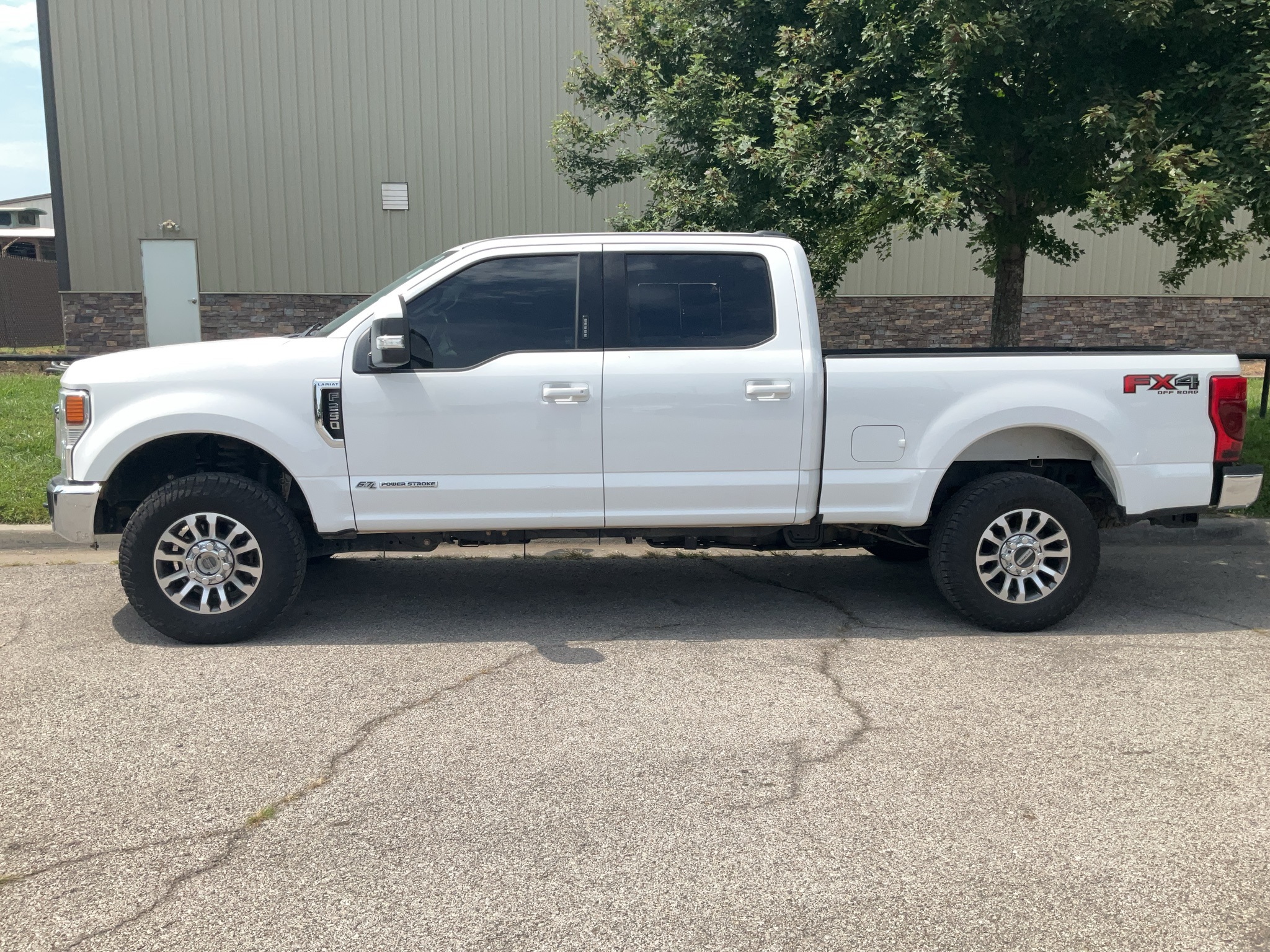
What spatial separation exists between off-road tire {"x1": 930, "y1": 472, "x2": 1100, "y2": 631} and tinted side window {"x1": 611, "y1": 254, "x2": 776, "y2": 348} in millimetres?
1438

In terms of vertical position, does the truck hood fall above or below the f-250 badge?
above

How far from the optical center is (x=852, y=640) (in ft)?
A: 18.2

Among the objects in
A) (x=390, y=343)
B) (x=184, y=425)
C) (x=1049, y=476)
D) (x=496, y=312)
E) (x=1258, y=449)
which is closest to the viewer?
(x=390, y=343)

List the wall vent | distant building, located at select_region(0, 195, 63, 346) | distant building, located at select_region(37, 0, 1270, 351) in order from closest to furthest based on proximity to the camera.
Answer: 1. distant building, located at select_region(37, 0, 1270, 351)
2. the wall vent
3. distant building, located at select_region(0, 195, 63, 346)

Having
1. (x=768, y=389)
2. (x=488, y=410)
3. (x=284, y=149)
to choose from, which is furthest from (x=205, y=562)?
(x=284, y=149)

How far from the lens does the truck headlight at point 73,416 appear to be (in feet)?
17.2

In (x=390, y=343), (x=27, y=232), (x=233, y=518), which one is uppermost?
(x=27, y=232)

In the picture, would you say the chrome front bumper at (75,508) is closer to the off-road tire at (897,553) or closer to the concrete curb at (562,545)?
the concrete curb at (562,545)

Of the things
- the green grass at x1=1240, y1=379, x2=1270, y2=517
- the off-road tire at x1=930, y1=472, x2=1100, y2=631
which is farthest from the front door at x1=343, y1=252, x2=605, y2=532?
the green grass at x1=1240, y1=379, x2=1270, y2=517

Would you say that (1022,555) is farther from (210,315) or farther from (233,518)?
(210,315)

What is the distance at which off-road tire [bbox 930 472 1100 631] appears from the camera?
5625 mm

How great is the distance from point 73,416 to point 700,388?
10.1 feet

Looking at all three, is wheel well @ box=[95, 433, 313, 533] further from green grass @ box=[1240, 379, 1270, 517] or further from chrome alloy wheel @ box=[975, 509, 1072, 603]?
green grass @ box=[1240, 379, 1270, 517]

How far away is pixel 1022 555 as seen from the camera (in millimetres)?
5656
